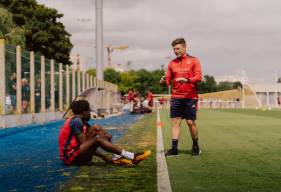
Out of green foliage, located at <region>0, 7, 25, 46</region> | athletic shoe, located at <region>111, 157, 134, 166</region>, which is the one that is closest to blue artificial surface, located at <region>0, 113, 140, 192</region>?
athletic shoe, located at <region>111, 157, 134, 166</region>

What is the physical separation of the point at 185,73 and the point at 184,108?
0.56m

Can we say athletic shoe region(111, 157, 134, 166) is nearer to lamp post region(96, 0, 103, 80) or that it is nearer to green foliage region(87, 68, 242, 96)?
lamp post region(96, 0, 103, 80)

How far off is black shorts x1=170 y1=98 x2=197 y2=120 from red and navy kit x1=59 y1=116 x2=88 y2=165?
1.77 metres

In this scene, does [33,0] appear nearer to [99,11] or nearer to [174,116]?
[99,11]

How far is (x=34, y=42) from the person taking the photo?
59188 millimetres

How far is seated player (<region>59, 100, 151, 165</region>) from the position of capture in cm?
739

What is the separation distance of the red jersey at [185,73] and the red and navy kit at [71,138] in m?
1.85

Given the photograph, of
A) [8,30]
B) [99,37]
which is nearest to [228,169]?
[8,30]

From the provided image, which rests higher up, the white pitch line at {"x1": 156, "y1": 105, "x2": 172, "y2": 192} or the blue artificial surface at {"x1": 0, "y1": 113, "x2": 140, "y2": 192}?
the white pitch line at {"x1": 156, "y1": 105, "x2": 172, "y2": 192}

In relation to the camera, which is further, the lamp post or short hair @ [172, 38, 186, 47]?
the lamp post

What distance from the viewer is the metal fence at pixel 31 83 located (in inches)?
712

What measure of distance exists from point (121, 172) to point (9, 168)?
1.71 metres

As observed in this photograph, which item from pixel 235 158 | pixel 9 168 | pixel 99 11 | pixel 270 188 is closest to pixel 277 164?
pixel 235 158

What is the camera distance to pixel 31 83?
68.1ft
